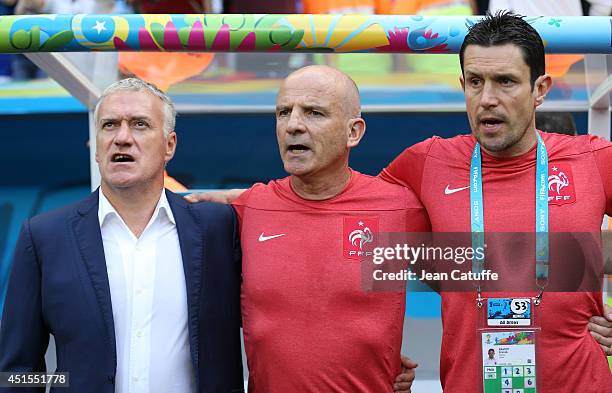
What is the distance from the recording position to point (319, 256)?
250 cm

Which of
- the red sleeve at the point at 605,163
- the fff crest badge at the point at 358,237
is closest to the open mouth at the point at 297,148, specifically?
the fff crest badge at the point at 358,237

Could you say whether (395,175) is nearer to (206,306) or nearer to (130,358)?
(206,306)

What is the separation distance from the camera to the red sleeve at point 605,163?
8.10ft

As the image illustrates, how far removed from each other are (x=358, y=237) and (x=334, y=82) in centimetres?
44

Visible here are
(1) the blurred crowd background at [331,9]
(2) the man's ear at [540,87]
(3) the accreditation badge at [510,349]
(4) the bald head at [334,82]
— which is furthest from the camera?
(1) the blurred crowd background at [331,9]

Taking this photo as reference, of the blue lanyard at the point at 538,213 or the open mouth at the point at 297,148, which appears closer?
the blue lanyard at the point at 538,213

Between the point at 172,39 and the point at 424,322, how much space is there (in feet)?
6.61

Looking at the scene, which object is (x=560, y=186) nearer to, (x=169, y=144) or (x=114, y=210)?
(x=169, y=144)

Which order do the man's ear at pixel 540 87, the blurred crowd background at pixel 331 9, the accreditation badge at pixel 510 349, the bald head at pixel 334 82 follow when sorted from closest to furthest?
1. the accreditation badge at pixel 510 349
2. the man's ear at pixel 540 87
3. the bald head at pixel 334 82
4. the blurred crowd background at pixel 331 9

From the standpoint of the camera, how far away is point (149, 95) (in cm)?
258

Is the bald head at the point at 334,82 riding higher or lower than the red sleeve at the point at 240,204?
higher

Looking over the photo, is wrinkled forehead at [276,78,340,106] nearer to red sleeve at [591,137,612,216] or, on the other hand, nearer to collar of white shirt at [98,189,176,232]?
collar of white shirt at [98,189,176,232]

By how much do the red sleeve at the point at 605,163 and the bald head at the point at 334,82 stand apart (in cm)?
67

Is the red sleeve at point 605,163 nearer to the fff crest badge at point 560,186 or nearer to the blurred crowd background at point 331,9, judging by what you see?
the fff crest badge at point 560,186
